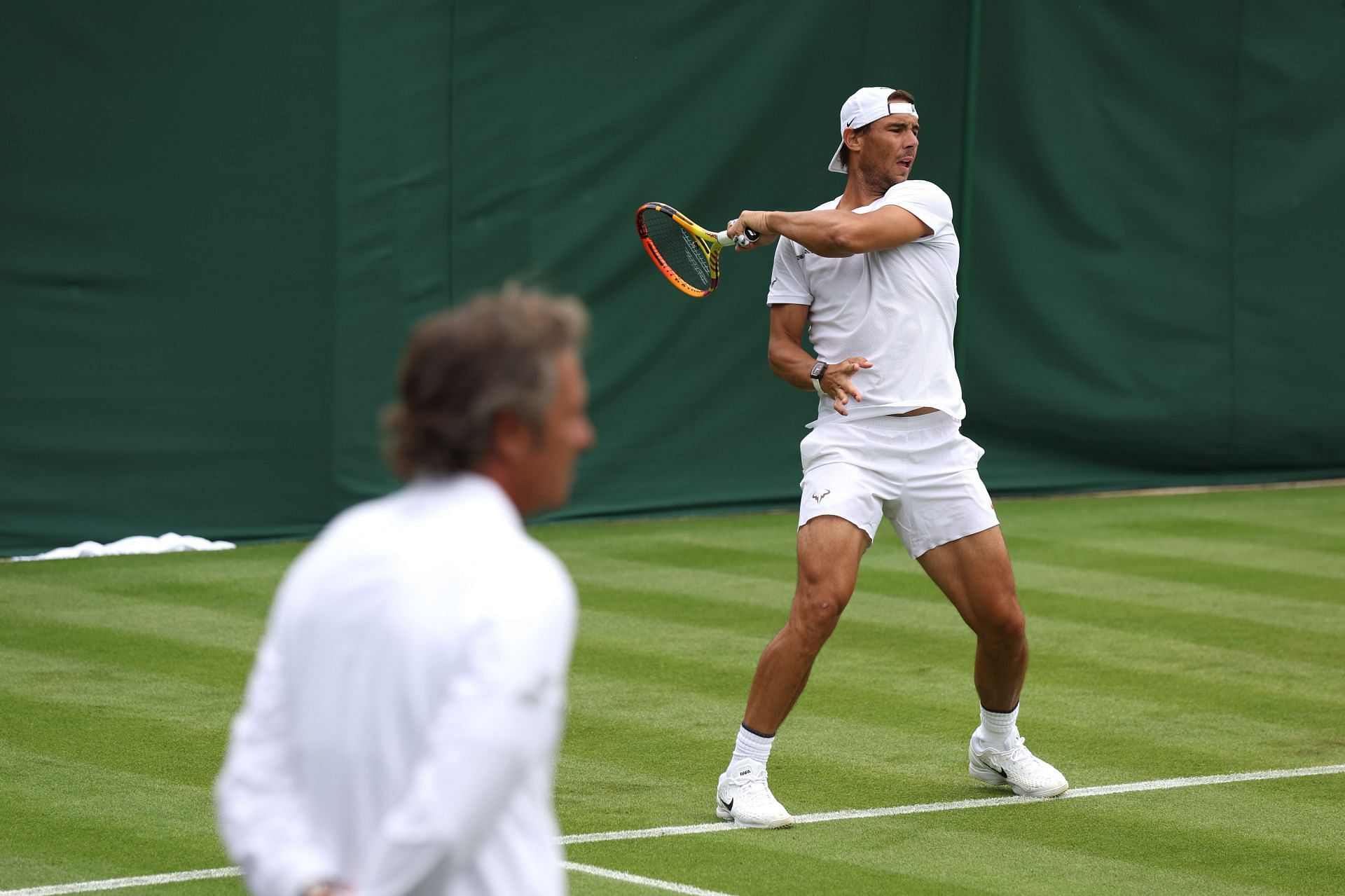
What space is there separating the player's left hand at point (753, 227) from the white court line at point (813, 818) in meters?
1.75

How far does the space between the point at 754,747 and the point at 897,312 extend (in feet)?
4.62

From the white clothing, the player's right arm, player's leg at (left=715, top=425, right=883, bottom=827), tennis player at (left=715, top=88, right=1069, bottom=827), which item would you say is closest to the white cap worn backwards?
tennis player at (left=715, top=88, right=1069, bottom=827)

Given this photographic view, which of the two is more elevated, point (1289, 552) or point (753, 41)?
point (753, 41)

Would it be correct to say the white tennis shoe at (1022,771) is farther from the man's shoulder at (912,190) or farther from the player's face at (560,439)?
the player's face at (560,439)

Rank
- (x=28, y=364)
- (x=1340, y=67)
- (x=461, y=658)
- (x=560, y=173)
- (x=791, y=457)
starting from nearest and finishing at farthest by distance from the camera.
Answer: (x=461, y=658), (x=28, y=364), (x=560, y=173), (x=791, y=457), (x=1340, y=67)

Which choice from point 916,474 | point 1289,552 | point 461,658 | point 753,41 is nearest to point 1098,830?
point 916,474

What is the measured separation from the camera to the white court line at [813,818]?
5164 mm

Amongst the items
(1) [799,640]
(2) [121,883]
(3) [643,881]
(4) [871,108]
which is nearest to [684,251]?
(4) [871,108]

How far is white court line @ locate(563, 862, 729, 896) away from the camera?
16.9 ft

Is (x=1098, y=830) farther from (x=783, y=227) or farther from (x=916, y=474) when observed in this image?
(x=783, y=227)

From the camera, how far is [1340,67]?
15.1 meters

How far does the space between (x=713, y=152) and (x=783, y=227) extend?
7.10m

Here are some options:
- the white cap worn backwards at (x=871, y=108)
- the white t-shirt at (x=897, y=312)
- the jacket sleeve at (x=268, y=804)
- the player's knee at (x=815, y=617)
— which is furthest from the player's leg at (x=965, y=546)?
the jacket sleeve at (x=268, y=804)

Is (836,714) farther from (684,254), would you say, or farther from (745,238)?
(745,238)
